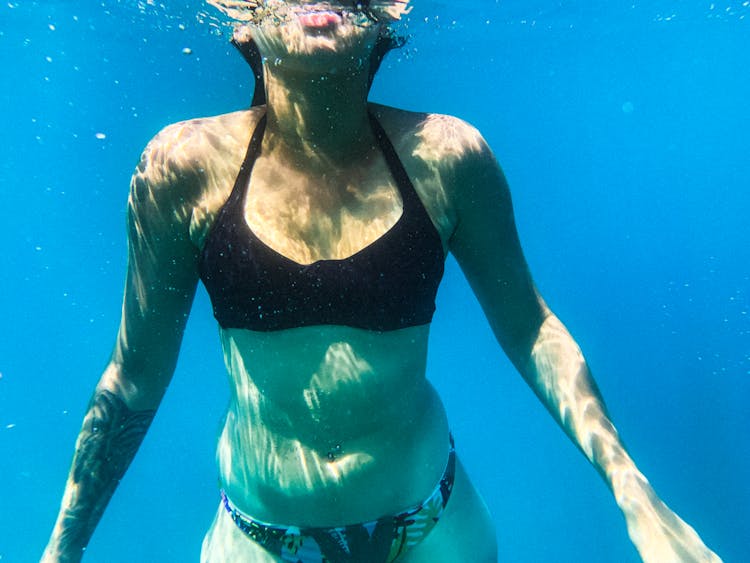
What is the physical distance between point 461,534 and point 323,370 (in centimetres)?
72

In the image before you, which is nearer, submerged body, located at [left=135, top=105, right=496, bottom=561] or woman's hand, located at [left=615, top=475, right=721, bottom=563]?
woman's hand, located at [left=615, top=475, right=721, bottom=563]

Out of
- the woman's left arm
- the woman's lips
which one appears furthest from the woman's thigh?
the woman's lips

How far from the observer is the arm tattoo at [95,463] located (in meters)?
1.80

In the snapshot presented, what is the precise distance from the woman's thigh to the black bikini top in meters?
0.65

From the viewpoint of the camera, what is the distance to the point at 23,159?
3738 centimetres

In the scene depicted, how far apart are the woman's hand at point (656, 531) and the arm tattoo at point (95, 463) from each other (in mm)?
1468

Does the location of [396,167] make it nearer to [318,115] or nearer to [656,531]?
[318,115]

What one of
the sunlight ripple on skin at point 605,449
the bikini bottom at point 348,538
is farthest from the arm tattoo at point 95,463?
the sunlight ripple on skin at point 605,449

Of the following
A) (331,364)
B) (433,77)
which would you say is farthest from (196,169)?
(433,77)

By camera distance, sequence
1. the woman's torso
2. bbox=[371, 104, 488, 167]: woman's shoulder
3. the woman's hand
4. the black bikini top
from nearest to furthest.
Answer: the woman's hand
the black bikini top
the woman's torso
bbox=[371, 104, 488, 167]: woman's shoulder

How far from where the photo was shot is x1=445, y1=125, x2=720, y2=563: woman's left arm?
167 cm

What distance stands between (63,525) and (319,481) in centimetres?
78

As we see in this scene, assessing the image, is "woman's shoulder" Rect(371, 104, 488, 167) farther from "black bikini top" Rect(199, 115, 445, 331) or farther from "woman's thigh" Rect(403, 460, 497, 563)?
"woman's thigh" Rect(403, 460, 497, 563)

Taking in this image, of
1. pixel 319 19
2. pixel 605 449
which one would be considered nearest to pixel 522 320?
pixel 605 449
